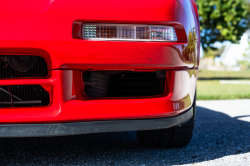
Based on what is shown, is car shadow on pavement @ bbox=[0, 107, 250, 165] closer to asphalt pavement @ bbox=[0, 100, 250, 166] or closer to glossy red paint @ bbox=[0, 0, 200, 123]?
asphalt pavement @ bbox=[0, 100, 250, 166]

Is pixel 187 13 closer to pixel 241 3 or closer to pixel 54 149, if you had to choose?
pixel 54 149

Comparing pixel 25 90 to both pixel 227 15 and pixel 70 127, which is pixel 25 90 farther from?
pixel 227 15

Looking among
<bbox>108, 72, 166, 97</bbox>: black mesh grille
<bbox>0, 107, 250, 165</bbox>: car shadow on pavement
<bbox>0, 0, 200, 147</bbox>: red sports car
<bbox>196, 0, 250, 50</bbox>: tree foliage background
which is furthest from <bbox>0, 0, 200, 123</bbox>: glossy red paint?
<bbox>196, 0, 250, 50</bbox>: tree foliage background

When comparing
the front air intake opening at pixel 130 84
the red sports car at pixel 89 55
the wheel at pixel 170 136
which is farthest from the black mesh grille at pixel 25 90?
the wheel at pixel 170 136

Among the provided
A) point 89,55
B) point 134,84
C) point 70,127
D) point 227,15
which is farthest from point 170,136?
point 227,15

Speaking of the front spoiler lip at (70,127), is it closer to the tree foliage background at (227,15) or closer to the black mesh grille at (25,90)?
the black mesh grille at (25,90)

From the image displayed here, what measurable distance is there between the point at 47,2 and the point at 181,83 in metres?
0.88

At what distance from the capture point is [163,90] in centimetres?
171

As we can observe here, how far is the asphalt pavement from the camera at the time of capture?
1862 mm

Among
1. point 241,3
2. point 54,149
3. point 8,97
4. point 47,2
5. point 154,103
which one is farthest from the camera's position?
point 241,3

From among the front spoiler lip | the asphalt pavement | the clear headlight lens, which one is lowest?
the asphalt pavement

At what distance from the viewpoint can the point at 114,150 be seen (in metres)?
2.13

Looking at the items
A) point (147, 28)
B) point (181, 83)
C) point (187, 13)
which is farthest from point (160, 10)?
point (181, 83)

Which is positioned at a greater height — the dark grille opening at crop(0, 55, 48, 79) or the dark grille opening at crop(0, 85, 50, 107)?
the dark grille opening at crop(0, 55, 48, 79)
